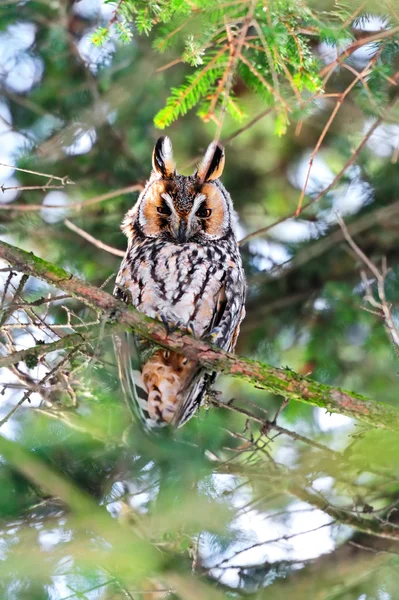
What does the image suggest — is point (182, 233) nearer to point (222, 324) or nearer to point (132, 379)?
point (222, 324)

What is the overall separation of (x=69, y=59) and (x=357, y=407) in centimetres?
259

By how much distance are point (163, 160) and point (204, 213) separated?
11.9 inches

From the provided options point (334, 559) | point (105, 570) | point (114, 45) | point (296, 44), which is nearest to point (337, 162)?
point (114, 45)

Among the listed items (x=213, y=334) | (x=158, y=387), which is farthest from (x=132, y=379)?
(x=213, y=334)

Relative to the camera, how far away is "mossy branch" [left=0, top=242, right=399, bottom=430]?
2.57 meters

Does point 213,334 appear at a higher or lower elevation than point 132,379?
higher

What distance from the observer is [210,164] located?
3.53m

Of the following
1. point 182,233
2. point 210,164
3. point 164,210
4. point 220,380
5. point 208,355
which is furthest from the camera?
point 220,380

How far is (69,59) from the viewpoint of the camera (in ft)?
13.6

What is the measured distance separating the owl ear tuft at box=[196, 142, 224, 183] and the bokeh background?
2.9 inches

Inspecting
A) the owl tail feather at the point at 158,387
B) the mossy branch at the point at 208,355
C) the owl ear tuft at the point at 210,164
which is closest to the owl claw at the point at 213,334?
the owl tail feather at the point at 158,387

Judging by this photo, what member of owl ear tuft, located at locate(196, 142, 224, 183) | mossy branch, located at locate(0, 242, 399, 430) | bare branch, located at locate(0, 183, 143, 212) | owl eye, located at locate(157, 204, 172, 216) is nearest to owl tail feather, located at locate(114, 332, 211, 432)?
mossy branch, located at locate(0, 242, 399, 430)

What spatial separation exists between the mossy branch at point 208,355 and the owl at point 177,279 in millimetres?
77

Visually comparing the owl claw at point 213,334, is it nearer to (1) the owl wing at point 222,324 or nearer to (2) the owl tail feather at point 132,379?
(1) the owl wing at point 222,324
